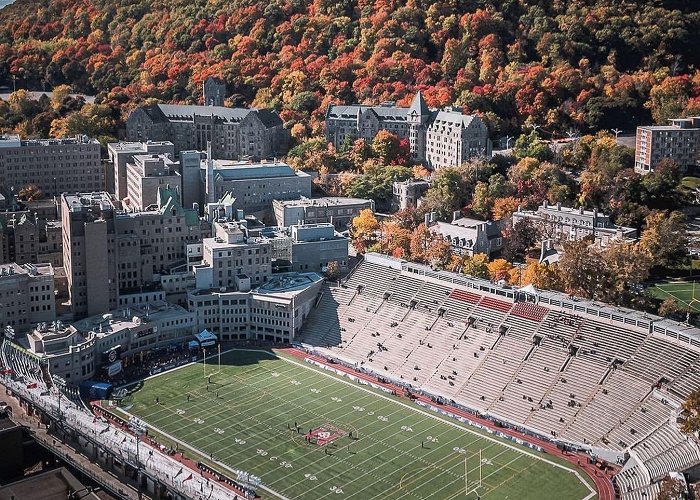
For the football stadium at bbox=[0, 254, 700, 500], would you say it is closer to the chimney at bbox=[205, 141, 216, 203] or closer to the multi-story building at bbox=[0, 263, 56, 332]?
the multi-story building at bbox=[0, 263, 56, 332]

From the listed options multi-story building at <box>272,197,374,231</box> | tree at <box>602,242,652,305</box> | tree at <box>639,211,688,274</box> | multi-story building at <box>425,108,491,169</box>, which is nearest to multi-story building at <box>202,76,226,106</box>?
multi-story building at <box>425,108,491,169</box>

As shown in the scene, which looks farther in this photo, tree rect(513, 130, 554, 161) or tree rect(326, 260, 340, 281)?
tree rect(513, 130, 554, 161)

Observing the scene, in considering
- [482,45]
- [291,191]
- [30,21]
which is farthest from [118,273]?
[30,21]

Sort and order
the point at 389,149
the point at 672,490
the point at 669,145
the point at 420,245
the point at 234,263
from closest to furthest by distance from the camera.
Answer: the point at 672,490
the point at 234,263
the point at 420,245
the point at 669,145
the point at 389,149

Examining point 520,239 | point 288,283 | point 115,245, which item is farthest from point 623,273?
point 115,245

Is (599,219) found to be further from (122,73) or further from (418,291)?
(122,73)

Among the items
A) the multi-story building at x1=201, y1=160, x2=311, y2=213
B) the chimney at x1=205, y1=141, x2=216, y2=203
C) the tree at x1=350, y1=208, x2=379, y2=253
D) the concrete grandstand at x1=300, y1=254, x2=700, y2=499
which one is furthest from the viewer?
the multi-story building at x1=201, y1=160, x2=311, y2=213

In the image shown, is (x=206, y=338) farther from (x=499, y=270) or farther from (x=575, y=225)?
(x=575, y=225)
